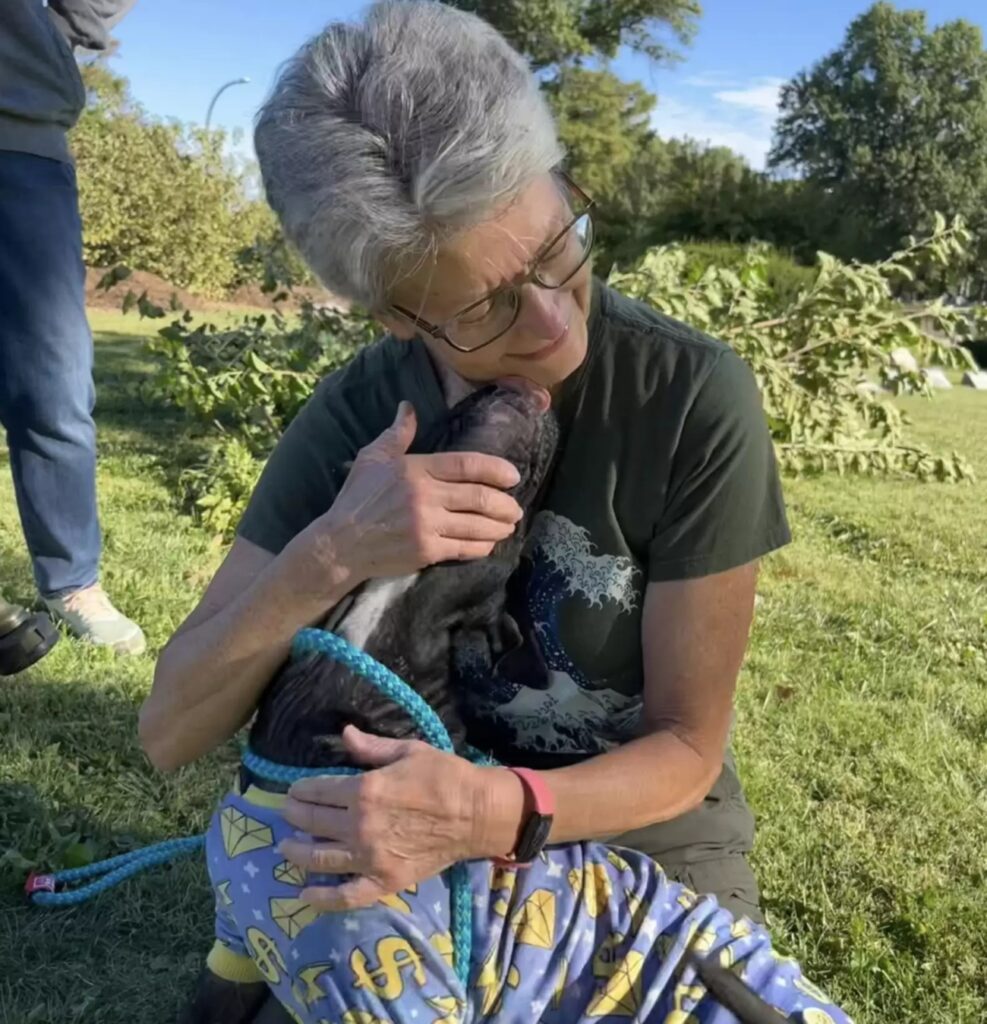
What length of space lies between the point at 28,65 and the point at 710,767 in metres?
3.64

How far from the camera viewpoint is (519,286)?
192 centimetres

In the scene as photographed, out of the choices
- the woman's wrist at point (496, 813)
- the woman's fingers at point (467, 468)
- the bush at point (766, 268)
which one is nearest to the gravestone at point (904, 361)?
the bush at point (766, 268)

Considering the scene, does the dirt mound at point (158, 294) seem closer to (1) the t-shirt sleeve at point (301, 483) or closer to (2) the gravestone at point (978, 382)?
(2) the gravestone at point (978, 382)

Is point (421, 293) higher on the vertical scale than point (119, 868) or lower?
higher

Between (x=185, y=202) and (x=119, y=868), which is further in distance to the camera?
(x=185, y=202)

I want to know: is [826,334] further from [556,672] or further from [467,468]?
[467,468]

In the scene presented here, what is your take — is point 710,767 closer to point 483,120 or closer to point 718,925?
point 718,925

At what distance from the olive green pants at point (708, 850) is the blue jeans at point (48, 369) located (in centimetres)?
301

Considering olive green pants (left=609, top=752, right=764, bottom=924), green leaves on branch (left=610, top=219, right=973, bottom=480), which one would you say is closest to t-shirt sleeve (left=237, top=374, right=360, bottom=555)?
olive green pants (left=609, top=752, right=764, bottom=924)

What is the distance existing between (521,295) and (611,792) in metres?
0.85

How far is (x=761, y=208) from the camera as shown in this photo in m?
28.9

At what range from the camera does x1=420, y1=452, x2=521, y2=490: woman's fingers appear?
1748 millimetres

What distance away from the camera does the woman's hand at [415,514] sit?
5.73 ft

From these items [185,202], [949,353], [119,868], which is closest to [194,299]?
[185,202]
